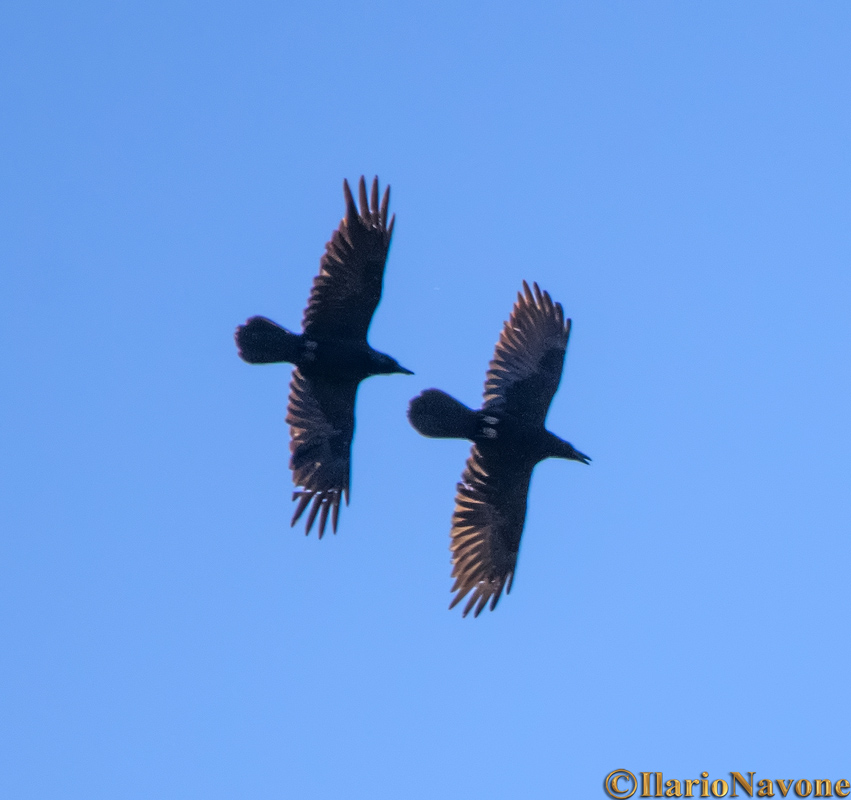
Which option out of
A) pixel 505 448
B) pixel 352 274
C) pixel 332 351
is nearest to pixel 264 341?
pixel 332 351

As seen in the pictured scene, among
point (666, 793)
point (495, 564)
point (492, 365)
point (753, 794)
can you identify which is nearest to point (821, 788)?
point (753, 794)

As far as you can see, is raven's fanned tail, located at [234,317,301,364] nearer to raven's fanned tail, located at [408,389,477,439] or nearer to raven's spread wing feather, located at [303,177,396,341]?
raven's spread wing feather, located at [303,177,396,341]

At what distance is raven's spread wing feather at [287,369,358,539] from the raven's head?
0.91 feet

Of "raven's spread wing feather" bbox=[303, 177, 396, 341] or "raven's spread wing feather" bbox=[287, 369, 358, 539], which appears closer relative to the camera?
"raven's spread wing feather" bbox=[303, 177, 396, 341]

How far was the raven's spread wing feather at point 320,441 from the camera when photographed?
12344mm

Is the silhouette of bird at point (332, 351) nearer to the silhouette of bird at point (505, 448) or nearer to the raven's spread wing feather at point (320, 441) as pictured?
the raven's spread wing feather at point (320, 441)

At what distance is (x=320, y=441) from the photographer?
12461 millimetres

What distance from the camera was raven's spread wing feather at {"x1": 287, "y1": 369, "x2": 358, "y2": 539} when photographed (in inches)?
486

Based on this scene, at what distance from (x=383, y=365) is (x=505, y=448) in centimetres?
146

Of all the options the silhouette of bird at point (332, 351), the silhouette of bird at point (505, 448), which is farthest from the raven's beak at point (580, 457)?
the silhouette of bird at point (332, 351)

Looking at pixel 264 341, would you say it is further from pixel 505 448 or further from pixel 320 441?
pixel 505 448

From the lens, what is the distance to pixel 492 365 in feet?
39.0

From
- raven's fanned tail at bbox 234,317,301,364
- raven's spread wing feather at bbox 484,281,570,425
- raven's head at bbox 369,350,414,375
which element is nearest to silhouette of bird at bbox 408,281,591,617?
raven's spread wing feather at bbox 484,281,570,425

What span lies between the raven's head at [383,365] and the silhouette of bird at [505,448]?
3.21ft
